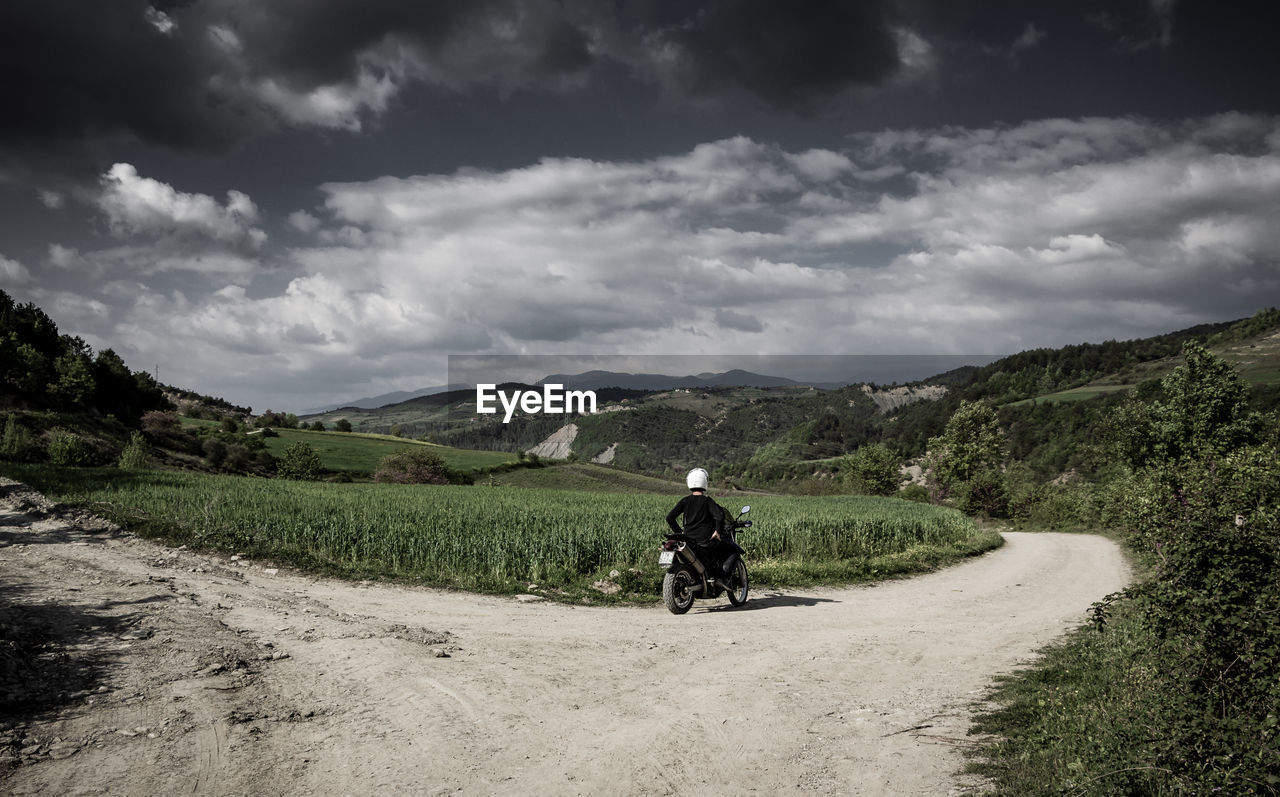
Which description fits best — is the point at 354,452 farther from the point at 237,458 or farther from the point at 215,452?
the point at 215,452

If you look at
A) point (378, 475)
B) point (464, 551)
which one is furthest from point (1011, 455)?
point (464, 551)

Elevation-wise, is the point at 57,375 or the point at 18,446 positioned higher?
the point at 57,375

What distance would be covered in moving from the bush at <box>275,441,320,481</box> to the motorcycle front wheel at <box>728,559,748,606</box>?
6097cm

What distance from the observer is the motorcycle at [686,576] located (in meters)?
11.9

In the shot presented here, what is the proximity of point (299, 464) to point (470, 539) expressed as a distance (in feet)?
184

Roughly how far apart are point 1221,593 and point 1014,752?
2.15 meters

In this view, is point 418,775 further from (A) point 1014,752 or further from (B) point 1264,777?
(B) point 1264,777

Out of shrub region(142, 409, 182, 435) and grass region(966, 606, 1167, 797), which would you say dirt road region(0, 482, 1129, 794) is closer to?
grass region(966, 606, 1167, 797)

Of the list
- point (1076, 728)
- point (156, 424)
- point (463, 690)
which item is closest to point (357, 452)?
point (156, 424)

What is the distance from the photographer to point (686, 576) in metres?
12.2

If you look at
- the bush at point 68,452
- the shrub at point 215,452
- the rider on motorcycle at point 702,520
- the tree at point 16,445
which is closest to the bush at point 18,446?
the tree at point 16,445

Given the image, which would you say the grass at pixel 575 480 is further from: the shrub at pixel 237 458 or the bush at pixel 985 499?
the bush at pixel 985 499

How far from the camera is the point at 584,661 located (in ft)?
27.9

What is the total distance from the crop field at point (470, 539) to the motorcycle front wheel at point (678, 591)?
194cm
